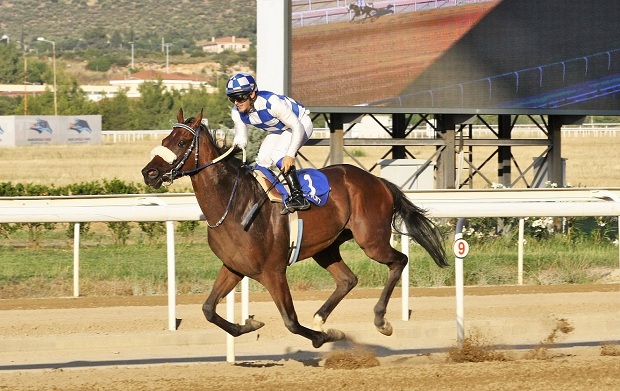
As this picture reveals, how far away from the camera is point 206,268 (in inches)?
437

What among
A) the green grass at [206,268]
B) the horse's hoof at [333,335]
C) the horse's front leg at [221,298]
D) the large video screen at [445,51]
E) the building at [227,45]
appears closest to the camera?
the horse's front leg at [221,298]

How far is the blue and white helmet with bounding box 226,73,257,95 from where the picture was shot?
591 cm

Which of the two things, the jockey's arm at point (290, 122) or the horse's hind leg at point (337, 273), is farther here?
the horse's hind leg at point (337, 273)

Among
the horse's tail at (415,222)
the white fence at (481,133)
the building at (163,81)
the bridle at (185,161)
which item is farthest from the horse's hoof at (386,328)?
the building at (163,81)

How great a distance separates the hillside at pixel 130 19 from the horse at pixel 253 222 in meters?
122

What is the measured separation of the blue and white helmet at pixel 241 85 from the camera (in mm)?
5906

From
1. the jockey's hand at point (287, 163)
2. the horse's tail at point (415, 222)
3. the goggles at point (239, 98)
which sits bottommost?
the horse's tail at point (415, 222)

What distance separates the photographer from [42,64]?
9256 centimetres

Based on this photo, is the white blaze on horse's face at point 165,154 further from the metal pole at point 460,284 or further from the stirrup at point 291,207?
the metal pole at point 460,284

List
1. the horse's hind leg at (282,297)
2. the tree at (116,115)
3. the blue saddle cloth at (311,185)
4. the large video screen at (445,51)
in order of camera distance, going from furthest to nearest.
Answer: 1. the tree at (116,115)
2. the large video screen at (445,51)
3. the blue saddle cloth at (311,185)
4. the horse's hind leg at (282,297)

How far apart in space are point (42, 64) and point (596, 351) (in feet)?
296

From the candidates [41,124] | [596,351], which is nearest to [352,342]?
[596,351]

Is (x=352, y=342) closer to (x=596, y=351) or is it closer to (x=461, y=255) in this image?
(x=461, y=255)

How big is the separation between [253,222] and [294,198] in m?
0.31
